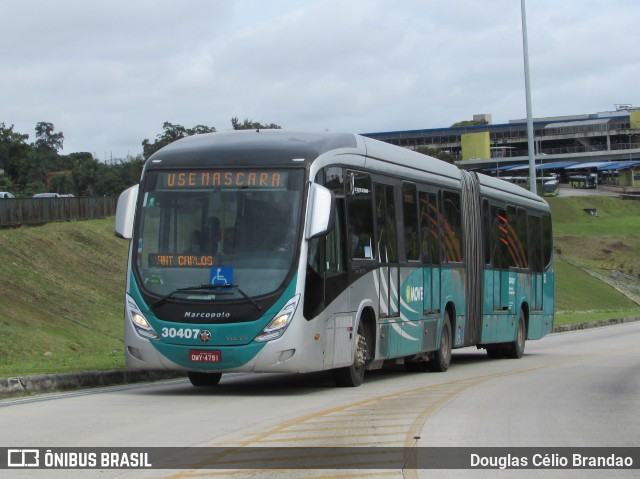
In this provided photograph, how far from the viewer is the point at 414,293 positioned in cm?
1906

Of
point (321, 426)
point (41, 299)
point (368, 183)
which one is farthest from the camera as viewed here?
point (41, 299)

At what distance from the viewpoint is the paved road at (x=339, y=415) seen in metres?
10.7

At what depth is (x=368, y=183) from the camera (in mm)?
17188

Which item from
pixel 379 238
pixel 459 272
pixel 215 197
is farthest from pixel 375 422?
pixel 459 272

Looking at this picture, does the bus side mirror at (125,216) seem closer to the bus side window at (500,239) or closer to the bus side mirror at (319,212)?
the bus side mirror at (319,212)

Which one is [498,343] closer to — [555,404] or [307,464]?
[555,404]

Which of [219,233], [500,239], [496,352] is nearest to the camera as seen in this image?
[219,233]

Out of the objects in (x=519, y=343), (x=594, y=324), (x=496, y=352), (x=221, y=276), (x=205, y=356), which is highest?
(x=221, y=276)

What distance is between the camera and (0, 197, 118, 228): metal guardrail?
39.7 m

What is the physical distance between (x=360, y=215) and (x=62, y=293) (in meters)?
19.7

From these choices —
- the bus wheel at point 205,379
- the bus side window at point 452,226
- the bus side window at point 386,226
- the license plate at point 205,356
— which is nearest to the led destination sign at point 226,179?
the license plate at point 205,356

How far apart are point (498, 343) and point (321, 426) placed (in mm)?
14281

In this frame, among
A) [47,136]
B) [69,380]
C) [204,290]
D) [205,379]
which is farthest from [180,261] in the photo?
[47,136]

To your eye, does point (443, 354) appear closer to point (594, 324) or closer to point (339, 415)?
point (339, 415)
